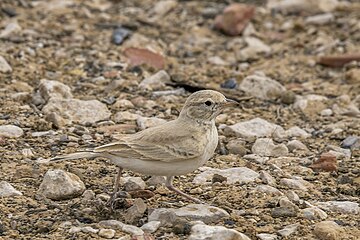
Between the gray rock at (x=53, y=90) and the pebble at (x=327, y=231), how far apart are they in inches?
157

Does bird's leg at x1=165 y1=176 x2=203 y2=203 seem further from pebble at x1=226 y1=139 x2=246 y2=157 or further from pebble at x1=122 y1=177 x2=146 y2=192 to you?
pebble at x1=226 y1=139 x2=246 y2=157

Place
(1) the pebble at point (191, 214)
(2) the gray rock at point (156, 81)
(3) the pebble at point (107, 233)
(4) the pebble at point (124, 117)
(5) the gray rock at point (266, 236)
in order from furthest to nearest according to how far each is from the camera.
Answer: (2) the gray rock at point (156, 81)
(4) the pebble at point (124, 117)
(1) the pebble at point (191, 214)
(5) the gray rock at point (266, 236)
(3) the pebble at point (107, 233)

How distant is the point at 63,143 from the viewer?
8641 millimetres

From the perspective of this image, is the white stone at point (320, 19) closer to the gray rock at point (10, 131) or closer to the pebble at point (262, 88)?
the pebble at point (262, 88)

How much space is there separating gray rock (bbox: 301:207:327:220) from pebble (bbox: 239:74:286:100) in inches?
146

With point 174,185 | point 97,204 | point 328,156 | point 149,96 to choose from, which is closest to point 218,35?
point 149,96

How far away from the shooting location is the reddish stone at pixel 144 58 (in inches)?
448

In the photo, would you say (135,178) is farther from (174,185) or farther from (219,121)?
(219,121)

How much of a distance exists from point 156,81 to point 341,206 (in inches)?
153

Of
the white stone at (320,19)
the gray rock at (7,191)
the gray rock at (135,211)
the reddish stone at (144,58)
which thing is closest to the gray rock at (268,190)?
the gray rock at (135,211)

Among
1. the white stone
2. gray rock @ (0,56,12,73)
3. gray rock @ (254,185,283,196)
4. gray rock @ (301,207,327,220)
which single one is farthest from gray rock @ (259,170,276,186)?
the white stone

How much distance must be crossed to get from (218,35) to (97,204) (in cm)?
654

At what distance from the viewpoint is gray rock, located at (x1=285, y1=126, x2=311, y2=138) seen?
9.59 metres

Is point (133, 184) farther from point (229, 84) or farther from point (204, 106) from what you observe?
point (229, 84)
